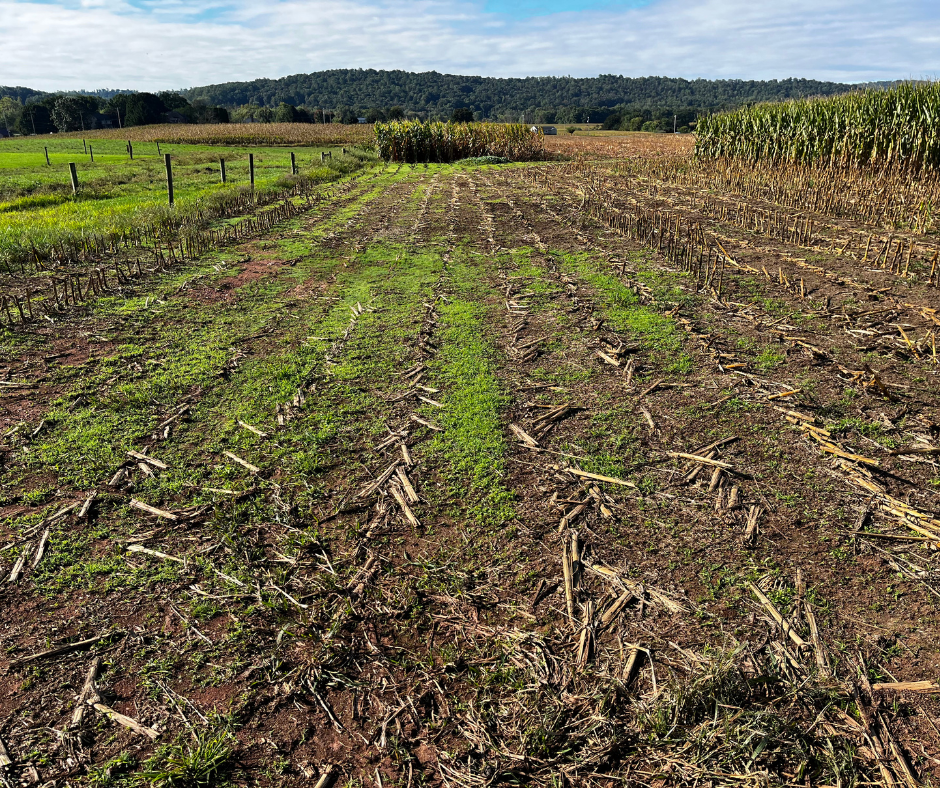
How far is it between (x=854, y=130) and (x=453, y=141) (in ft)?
82.3

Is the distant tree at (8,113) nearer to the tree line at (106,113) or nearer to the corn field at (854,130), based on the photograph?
the tree line at (106,113)

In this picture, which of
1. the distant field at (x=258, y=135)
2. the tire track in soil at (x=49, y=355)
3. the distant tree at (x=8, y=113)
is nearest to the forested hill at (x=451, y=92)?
the distant tree at (x=8, y=113)

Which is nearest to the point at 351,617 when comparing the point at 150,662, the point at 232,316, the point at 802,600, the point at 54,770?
the point at 150,662

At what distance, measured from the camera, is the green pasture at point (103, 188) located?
45.2 feet

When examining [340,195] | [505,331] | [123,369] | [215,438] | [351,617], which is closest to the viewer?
[351,617]

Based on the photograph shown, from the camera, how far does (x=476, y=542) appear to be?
13.7 ft

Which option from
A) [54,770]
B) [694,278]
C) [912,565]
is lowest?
[54,770]

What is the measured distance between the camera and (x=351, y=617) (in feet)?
11.8

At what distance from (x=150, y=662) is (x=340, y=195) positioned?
20383mm

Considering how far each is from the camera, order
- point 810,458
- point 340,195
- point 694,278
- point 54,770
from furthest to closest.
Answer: point 340,195, point 694,278, point 810,458, point 54,770

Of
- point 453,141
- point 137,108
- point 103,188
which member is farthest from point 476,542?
point 137,108

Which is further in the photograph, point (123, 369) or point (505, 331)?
point (505, 331)

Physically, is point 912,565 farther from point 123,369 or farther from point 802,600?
point 123,369

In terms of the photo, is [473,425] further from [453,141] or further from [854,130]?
[453,141]
